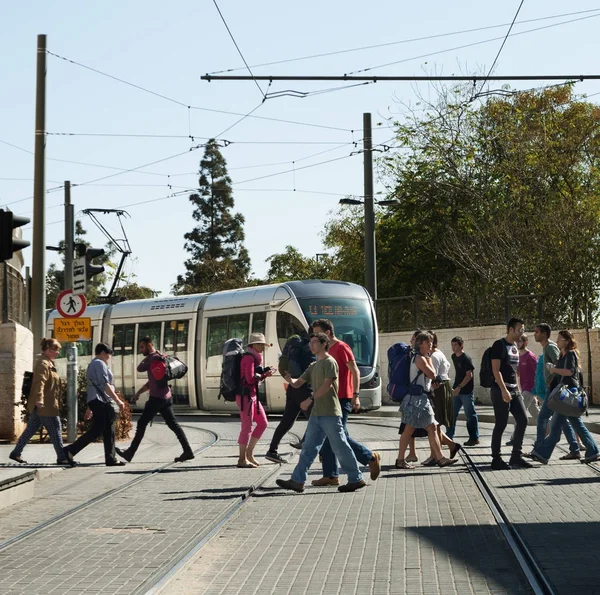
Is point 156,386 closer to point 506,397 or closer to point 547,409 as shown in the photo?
point 506,397

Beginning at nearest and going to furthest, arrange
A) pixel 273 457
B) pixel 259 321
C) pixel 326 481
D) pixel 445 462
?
pixel 326 481, pixel 445 462, pixel 273 457, pixel 259 321

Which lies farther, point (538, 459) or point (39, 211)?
point (39, 211)

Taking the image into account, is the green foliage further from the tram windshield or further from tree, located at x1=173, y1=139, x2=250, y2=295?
tree, located at x1=173, y1=139, x2=250, y2=295

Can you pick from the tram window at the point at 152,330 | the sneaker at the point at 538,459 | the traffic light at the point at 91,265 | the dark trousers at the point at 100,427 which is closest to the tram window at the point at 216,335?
the tram window at the point at 152,330

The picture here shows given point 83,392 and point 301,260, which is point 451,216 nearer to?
point 83,392

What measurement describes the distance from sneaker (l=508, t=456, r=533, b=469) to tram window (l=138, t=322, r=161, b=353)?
1744 cm

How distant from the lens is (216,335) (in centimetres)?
2922

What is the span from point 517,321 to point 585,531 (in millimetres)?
5379

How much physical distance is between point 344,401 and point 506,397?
2.19 metres

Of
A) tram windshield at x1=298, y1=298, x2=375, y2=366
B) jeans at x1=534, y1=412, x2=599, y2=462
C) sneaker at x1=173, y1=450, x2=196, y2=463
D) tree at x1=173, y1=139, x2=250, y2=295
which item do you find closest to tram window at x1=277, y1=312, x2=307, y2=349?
tram windshield at x1=298, y1=298, x2=375, y2=366

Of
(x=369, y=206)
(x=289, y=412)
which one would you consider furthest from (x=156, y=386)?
(x=369, y=206)

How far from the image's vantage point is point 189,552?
8289mm

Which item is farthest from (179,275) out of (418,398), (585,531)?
(585,531)

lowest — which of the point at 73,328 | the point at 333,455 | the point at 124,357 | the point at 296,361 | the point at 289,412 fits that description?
the point at 333,455
